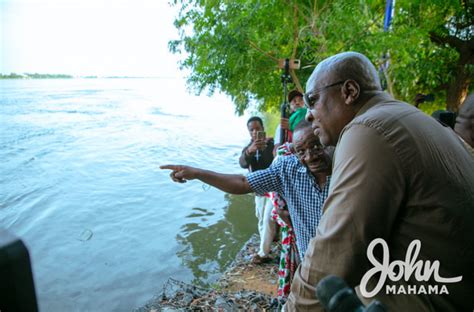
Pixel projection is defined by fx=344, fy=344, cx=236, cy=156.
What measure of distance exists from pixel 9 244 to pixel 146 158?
17.9 m

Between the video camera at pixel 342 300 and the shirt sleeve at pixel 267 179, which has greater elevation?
the video camera at pixel 342 300

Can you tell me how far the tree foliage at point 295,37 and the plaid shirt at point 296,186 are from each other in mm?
3693

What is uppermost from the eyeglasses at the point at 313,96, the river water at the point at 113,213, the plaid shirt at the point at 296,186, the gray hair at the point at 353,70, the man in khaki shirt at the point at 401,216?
the gray hair at the point at 353,70

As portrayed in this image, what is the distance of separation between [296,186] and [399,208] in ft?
4.59

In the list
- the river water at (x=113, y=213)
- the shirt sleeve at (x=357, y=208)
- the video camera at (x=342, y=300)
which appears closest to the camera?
the video camera at (x=342, y=300)

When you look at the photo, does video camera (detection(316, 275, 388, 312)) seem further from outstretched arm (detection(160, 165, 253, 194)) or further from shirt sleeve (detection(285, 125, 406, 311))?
outstretched arm (detection(160, 165, 253, 194))

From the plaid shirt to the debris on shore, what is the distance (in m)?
1.48

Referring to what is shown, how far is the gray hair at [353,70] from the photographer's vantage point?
1.47m

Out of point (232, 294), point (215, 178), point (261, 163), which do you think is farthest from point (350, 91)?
point (261, 163)

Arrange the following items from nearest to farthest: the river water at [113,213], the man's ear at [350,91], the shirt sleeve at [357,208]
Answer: the shirt sleeve at [357,208]
the man's ear at [350,91]
the river water at [113,213]

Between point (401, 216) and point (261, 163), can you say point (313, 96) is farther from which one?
point (261, 163)

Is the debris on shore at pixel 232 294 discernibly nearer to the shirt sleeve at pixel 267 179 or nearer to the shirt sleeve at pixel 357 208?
the shirt sleeve at pixel 267 179

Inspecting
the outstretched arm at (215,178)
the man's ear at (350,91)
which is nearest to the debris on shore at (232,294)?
the outstretched arm at (215,178)

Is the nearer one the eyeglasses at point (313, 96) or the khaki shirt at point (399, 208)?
the khaki shirt at point (399, 208)
